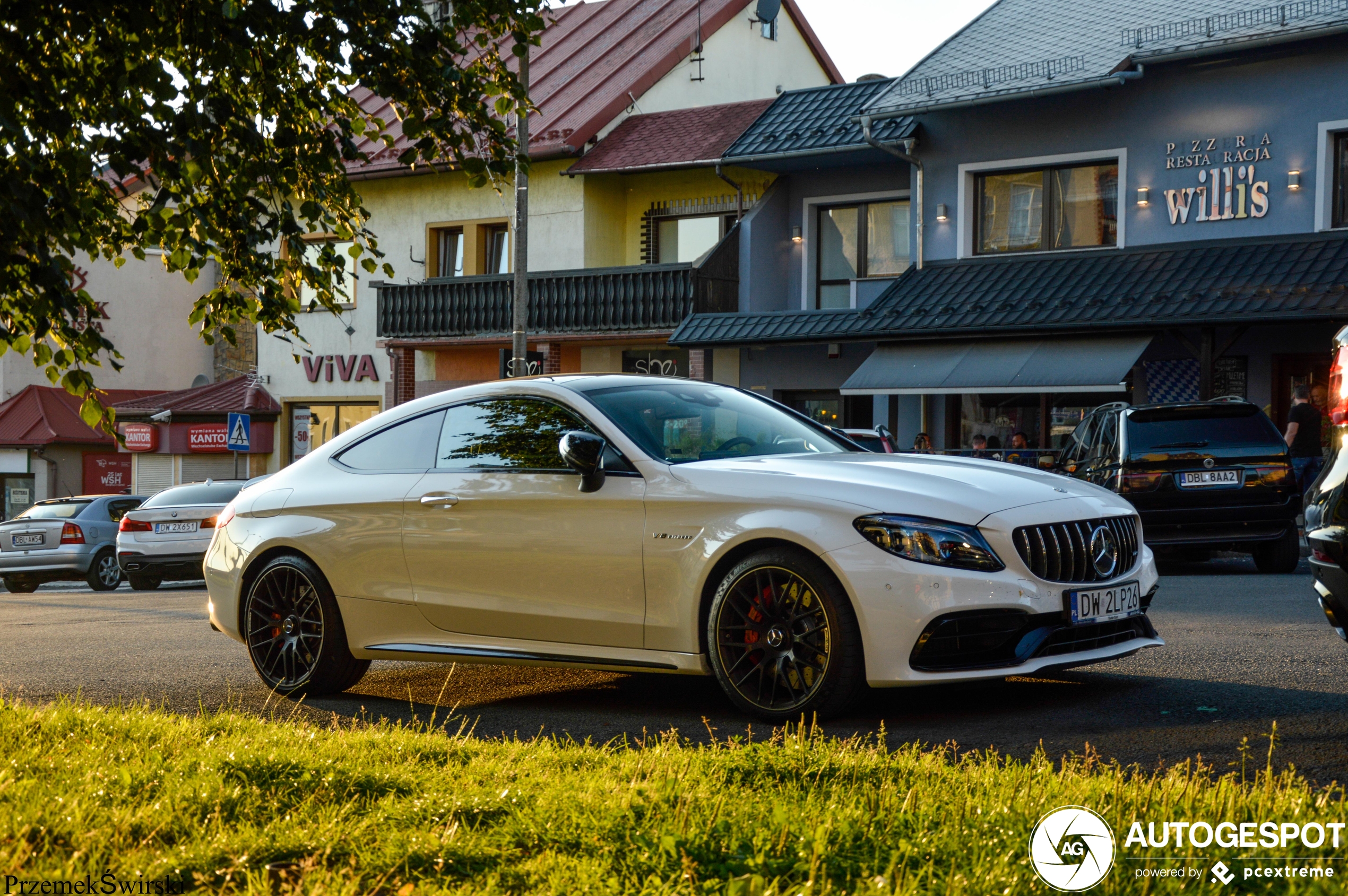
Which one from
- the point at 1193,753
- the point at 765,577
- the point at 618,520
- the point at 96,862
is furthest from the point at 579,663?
the point at 96,862

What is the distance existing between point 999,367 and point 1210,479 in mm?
8340

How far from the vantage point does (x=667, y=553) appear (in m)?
6.34

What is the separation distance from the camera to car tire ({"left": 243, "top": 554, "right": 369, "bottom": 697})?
7.46 metres

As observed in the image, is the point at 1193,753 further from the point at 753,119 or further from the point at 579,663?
the point at 753,119

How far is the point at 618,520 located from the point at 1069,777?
102 inches

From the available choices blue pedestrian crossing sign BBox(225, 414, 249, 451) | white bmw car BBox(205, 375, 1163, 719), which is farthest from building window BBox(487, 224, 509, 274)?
white bmw car BBox(205, 375, 1163, 719)

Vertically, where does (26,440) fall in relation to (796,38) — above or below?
below

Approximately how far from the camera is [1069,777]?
449 cm

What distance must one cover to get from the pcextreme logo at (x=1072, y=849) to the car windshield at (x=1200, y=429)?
11.2m

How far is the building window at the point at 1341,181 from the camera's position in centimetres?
2153

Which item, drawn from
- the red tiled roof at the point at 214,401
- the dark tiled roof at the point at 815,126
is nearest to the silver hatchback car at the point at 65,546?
the dark tiled roof at the point at 815,126

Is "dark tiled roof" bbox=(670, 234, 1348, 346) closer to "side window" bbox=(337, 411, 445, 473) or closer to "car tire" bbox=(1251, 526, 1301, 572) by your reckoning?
"car tire" bbox=(1251, 526, 1301, 572)

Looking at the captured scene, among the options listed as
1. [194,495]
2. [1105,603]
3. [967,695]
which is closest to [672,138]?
[194,495]

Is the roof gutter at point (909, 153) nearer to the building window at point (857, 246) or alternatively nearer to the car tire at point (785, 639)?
the building window at point (857, 246)
